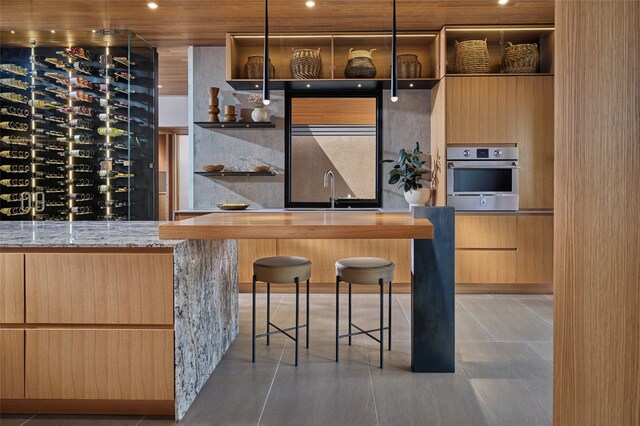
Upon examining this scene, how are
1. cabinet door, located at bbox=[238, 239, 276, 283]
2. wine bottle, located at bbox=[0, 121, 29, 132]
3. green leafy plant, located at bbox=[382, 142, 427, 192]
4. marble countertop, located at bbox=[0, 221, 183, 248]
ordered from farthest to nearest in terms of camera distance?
green leafy plant, located at bbox=[382, 142, 427, 192], cabinet door, located at bbox=[238, 239, 276, 283], wine bottle, located at bbox=[0, 121, 29, 132], marble countertop, located at bbox=[0, 221, 183, 248]

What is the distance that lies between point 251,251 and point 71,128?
2.26 m

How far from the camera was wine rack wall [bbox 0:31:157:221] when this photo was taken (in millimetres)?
4801

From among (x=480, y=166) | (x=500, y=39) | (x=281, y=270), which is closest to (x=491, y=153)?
(x=480, y=166)

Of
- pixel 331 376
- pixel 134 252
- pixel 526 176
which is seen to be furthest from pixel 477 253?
pixel 134 252

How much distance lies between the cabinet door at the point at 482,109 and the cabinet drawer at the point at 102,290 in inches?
137

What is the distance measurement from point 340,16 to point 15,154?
3513mm

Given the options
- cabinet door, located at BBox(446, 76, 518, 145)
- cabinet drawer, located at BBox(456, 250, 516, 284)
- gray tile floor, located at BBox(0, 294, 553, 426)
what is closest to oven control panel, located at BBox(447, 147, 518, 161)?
cabinet door, located at BBox(446, 76, 518, 145)

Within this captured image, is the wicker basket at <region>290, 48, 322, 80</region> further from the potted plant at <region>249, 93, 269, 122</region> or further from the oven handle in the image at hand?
the oven handle

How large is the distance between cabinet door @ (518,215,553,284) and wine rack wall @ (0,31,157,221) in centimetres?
413

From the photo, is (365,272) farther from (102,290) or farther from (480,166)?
(480,166)

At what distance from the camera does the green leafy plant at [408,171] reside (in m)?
5.05

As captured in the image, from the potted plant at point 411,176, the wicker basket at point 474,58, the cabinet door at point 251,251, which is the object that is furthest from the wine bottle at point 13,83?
the wicker basket at point 474,58

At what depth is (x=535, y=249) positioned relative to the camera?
483 cm

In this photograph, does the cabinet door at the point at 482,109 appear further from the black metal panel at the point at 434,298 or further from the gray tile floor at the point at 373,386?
the black metal panel at the point at 434,298
